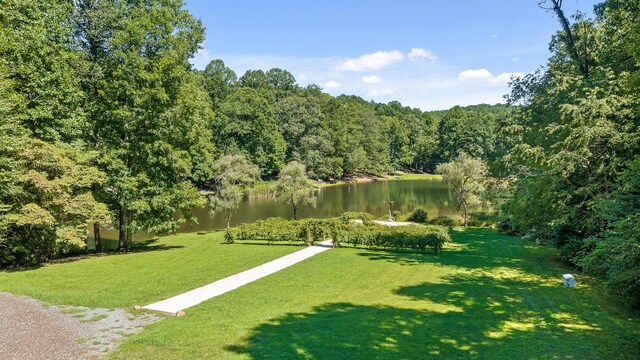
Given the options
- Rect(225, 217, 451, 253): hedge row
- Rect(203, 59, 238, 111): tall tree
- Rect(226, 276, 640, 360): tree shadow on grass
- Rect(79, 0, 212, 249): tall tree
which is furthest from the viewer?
Rect(203, 59, 238, 111): tall tree

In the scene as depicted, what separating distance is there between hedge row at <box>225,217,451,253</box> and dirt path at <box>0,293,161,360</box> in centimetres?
1119

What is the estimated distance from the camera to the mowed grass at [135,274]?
36.9 ft

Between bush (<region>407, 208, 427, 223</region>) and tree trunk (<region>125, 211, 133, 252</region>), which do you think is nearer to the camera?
tree trunk (<region>125, 211, 133, 252</region>)

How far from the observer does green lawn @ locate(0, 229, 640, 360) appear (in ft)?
23.8

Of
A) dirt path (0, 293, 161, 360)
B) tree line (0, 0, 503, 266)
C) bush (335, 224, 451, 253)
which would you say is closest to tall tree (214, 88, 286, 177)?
tree line (0, 0, 503, 266)

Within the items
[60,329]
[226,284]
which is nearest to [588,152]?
[226,284]

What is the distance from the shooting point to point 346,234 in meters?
19.0

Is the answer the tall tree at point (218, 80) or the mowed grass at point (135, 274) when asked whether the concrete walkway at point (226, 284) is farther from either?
the tall tree at point (218, 80)

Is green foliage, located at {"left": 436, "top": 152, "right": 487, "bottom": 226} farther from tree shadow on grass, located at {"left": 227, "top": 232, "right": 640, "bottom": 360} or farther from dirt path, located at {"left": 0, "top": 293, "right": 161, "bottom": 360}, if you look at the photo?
dirt path, located at {"left": 0, "top": 293, "right": 161, "bottom": 360}

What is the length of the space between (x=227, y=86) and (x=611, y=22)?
5879cm

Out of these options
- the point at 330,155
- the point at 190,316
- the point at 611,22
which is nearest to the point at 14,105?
the point at 190,316

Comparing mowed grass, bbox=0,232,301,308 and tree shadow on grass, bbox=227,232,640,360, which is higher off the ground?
mowed grass, bbox=0,232,301,308

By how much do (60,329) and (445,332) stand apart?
8792mm

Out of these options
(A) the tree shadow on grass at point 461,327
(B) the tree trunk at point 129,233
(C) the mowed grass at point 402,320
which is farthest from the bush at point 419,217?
(B) the tree trunk at point 129,233
